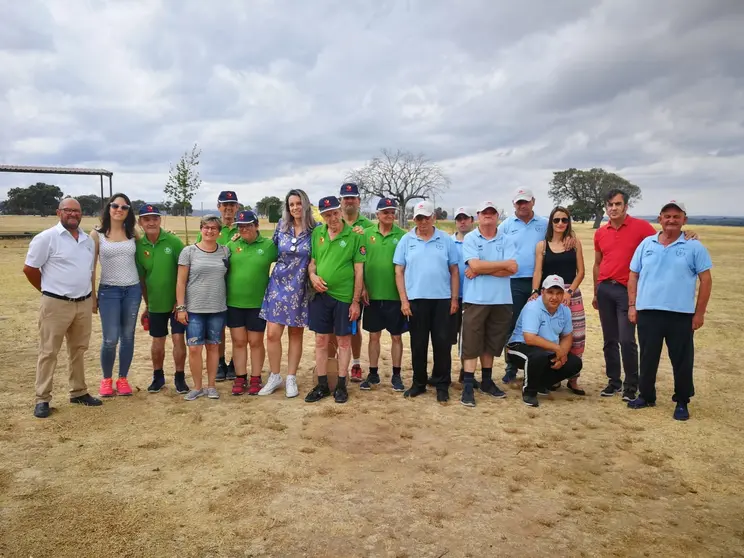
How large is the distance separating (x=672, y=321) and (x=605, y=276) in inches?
33.7

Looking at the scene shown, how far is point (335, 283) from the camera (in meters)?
5.13

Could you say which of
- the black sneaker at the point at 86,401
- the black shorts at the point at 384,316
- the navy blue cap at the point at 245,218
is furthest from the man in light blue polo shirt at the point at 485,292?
the black sneaker at the point at 86,401

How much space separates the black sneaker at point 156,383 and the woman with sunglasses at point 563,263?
13.1ft

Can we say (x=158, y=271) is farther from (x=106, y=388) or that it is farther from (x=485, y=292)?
(x=485, y=292)

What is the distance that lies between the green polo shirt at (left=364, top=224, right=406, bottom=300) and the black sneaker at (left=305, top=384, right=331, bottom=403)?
3.50 ft

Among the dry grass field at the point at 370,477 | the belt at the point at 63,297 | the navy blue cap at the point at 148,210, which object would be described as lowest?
the dry grass field at the point at 370,477

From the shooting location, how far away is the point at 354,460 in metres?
3.99

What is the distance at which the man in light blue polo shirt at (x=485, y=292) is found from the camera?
5.21m

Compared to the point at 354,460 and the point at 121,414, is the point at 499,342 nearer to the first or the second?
the point at 354,460

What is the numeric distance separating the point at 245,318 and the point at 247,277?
0.44 meters

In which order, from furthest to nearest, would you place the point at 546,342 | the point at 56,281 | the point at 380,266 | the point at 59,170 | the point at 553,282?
the point at 59,170
the point at 380,266
the point at 546,342
the point at 553,282
the point at 56,281

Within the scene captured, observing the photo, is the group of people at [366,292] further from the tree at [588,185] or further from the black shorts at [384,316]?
the tree at [588,185]

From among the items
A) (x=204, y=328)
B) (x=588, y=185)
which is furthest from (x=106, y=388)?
(x=588, y=185)

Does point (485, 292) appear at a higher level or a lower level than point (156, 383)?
higher
